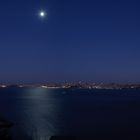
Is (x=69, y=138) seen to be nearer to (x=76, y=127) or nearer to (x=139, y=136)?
(x=139, y=136)

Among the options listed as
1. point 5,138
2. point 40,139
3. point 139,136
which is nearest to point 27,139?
point 40,139

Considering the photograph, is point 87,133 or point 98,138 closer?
point 98,138

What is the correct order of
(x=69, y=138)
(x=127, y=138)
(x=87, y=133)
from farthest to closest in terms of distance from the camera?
(x=87, y=133) < (x=127, y=138) < (x=69, y=138)

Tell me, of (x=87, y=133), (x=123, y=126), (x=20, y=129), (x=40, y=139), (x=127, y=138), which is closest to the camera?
(x=40, y=139)

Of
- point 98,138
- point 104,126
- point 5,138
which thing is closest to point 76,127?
point 104,126

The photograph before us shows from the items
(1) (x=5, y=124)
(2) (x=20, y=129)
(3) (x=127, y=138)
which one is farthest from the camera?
(2) (x=20, y=129)

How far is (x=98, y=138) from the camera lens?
48.5 metres

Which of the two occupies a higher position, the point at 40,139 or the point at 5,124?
the point at 5,124

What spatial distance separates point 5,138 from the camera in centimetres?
4075

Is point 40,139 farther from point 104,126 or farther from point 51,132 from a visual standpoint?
point 104,126

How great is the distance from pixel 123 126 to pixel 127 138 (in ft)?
43.1

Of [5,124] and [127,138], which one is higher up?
[5,124]

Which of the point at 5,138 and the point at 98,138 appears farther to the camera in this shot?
the point at 98,138

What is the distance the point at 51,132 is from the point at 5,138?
1414 centimetres
